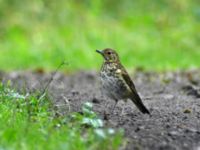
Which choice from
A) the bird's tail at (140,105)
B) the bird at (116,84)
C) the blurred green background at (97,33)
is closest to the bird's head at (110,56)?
the bird at (116,84)

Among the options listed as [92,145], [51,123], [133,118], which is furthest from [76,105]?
[92,145]

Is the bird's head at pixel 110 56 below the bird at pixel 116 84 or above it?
above

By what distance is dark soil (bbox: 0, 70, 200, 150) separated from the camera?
5922mm

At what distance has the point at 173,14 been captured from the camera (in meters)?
18.5

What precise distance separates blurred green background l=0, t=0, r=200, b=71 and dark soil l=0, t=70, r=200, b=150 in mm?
1574

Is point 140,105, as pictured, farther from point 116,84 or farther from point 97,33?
point 97,33

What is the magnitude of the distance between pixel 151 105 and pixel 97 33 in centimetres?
846

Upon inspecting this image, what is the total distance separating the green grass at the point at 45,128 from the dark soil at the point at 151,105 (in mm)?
283

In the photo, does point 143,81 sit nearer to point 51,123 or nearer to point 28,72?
point 28,72

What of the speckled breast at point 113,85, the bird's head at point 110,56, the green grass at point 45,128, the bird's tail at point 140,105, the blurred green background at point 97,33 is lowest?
the green grass at point 45,128

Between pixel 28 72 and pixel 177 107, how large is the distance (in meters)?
5.42

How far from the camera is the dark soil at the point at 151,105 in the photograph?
5922 mm

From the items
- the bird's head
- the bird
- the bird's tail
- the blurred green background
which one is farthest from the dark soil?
the blurred green background

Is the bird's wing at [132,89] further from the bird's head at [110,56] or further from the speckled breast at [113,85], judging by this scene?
the bird's head at [110,56]
